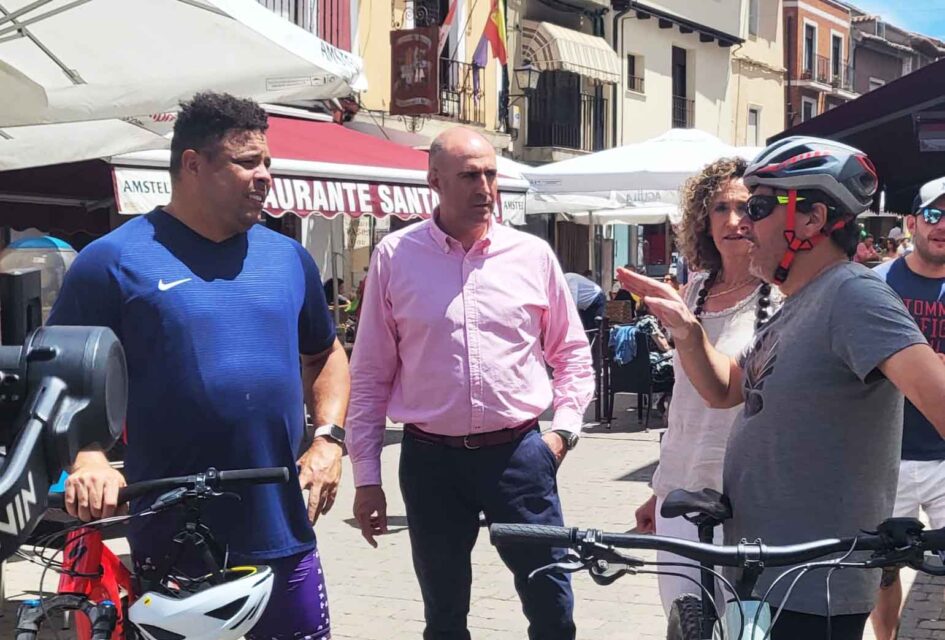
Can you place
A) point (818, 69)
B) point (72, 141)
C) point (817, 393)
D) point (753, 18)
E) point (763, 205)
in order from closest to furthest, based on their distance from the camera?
point (817, 393) < point (763, 205) < point (72, 141) < point (753, 18) < point (818, 69)

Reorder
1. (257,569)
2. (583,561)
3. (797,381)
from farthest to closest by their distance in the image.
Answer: (257,569) → (797,381) → (583,561)

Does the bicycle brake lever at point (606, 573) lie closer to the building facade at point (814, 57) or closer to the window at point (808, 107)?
the building facade at point (814, 57)

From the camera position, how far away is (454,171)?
12.5ft

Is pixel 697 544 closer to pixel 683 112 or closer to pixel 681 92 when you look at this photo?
pixel 683 112

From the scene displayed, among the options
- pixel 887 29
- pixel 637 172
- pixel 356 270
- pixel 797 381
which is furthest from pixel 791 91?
pixel 797 381

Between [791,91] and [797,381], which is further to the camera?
[791,91]

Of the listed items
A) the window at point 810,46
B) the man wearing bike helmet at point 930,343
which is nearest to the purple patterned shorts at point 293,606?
the man wearing bike helmet at point 930,343

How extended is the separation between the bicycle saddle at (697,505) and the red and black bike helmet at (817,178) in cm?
52

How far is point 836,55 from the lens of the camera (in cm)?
4384

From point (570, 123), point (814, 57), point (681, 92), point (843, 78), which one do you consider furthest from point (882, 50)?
point (570, 123)

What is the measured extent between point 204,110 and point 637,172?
800cm

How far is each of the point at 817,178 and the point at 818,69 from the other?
41.8 metres

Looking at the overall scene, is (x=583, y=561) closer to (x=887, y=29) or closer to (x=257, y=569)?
(x=257, y=569)

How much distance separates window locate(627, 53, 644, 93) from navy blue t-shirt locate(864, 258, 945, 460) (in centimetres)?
2391
